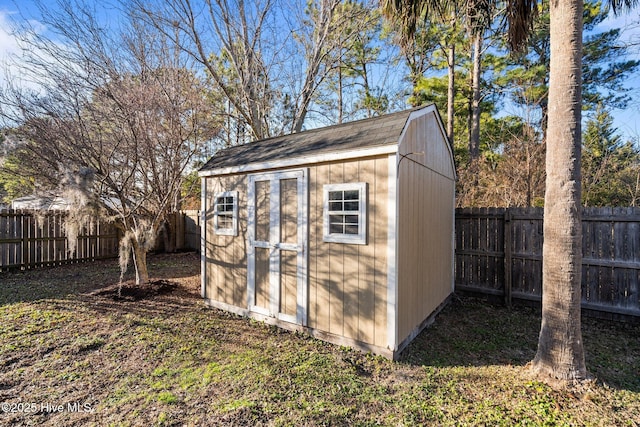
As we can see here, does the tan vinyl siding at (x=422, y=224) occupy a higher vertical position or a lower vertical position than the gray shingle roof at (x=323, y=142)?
lower

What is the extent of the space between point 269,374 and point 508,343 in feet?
10.0

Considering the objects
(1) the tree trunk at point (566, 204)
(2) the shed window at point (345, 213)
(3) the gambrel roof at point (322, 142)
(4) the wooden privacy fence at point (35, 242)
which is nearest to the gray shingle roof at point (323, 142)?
(3) the gambrel roof at point (322, 142)

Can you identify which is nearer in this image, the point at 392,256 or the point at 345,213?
the point at 392,256

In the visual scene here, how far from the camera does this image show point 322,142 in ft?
13.3

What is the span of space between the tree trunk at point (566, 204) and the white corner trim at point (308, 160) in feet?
5.01

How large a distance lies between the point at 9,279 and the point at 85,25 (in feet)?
17.9

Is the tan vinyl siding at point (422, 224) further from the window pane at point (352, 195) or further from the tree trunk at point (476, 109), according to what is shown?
the tree trunk at point (476, 109)

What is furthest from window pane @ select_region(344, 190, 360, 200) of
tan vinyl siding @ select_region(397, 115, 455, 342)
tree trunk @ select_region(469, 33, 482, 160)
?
tree trunk @ select_region(469, 33, 482, 160)

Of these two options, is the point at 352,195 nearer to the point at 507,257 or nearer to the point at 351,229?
the point at 351,229

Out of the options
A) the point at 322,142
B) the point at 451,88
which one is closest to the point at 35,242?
the point at 322,142

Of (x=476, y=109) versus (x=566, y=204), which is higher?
(x=476, y=109)

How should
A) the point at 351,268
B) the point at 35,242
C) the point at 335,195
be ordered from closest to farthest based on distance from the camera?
the point at 351,268
the point at 335,195
the point at 35,242

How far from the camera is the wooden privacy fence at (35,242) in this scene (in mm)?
6863

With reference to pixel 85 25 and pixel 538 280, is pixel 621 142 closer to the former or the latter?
pixel 538 280
